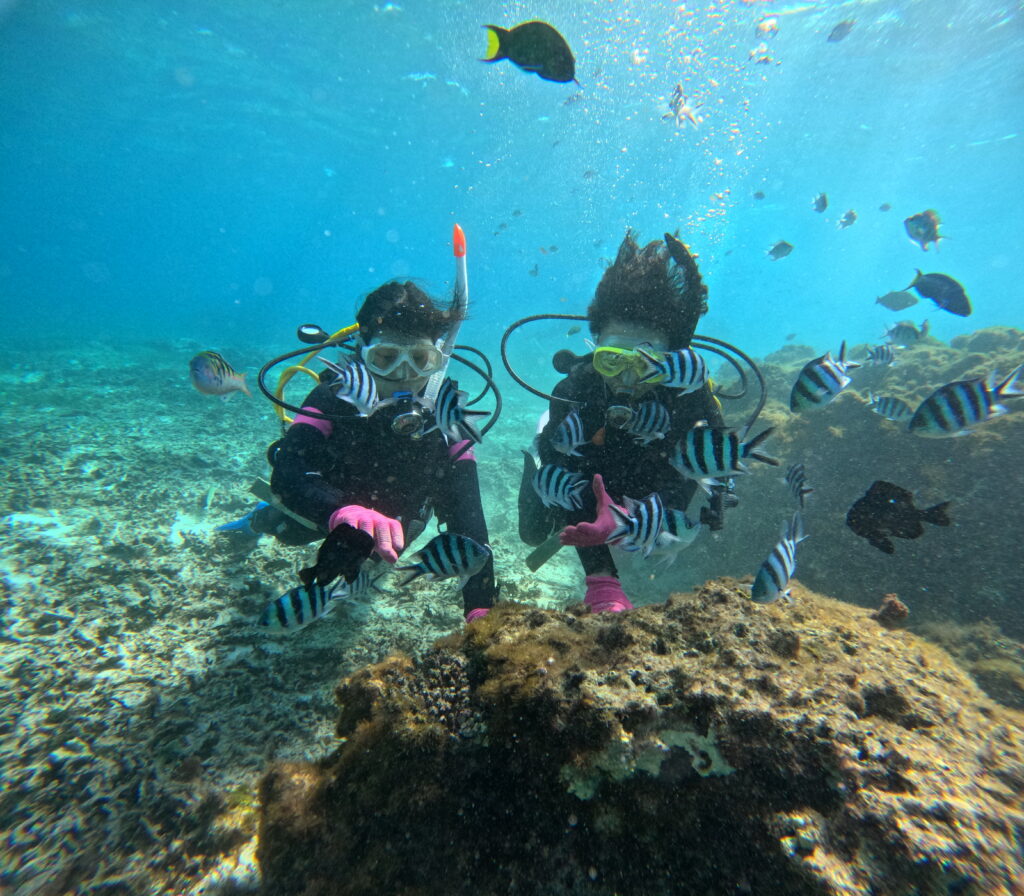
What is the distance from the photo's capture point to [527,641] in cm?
169

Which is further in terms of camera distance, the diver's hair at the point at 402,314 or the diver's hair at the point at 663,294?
the diver's hair at the point at 663,294

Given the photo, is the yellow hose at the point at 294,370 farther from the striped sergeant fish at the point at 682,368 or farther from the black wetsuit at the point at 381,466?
the striped sergeant fish at the point at 682,368

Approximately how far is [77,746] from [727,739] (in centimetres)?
273

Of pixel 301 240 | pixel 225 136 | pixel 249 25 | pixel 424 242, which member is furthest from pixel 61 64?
pixel 301 240

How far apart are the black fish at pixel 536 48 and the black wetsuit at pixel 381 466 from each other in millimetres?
3550

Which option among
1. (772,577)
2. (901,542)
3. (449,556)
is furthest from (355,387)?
(901,542)

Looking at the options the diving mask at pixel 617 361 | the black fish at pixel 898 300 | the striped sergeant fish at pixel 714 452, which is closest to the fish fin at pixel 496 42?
the diving mask at pixel 617 361

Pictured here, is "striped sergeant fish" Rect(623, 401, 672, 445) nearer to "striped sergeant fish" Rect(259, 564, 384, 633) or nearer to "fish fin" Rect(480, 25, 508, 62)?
"striped sergeant fish" Rect(259, 564, 384, 633)

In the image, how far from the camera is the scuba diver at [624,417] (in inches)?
111

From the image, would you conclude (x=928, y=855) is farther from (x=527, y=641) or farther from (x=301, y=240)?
(x=301, y=240)

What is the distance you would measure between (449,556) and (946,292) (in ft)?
25.6

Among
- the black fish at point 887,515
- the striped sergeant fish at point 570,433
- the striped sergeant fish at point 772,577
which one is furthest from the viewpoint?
the striped sergeant fish at point 570,433

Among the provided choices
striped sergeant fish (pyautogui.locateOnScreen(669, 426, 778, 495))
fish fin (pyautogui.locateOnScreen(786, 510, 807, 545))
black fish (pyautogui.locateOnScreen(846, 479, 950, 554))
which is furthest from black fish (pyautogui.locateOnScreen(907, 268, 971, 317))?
striped sergeant fish (pyautogui.locateOnScreen(669, 426, 778, 495))

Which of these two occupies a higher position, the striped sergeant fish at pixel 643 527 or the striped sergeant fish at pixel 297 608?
the striped sergeant fish at pixel 643 527
